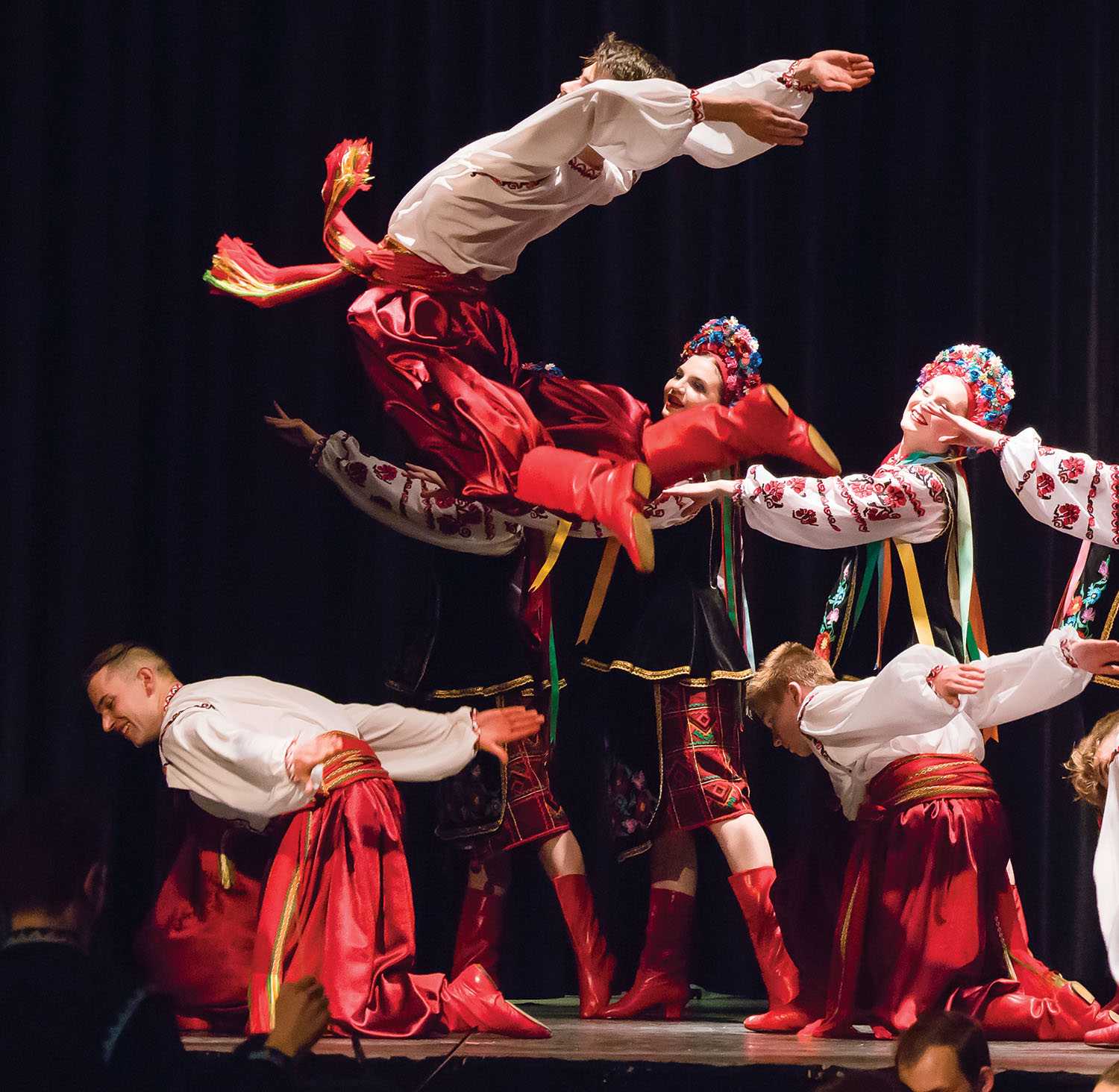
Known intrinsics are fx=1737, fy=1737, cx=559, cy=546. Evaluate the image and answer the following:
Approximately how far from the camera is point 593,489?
321 centimetres

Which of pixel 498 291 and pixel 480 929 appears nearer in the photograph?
pixel 480 929

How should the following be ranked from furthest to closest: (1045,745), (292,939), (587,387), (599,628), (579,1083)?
(1045,745), (599,628), (587,387), (292,939), (579,1083)

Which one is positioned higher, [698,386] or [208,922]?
[698,386]

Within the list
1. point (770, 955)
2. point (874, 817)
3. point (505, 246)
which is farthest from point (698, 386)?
point (770, 955)

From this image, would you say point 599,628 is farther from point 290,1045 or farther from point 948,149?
point 290,1045

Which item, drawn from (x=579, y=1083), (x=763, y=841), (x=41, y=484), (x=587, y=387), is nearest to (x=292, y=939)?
(x=579, y=1083)

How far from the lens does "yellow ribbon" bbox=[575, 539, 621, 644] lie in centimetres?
385

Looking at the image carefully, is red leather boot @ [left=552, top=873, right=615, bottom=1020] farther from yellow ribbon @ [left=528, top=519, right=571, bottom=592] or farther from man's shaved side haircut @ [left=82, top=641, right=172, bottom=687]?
man's shaved side haircut @ [left=82, top=641, right=172, bottom=687]

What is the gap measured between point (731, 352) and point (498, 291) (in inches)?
31.8

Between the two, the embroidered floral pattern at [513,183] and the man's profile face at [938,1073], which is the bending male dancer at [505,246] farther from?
the man's profile face at [938,1073]

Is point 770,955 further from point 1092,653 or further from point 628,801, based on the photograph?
point 1092,653

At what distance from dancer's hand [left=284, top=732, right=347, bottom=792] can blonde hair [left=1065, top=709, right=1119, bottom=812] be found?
1470 millimetres

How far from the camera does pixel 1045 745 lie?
4.28m

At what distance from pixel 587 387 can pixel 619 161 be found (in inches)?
18.1
